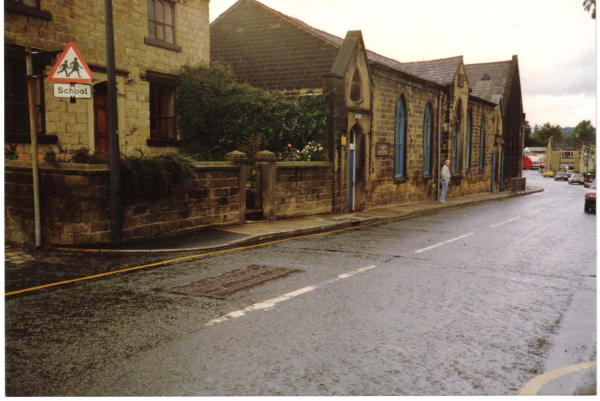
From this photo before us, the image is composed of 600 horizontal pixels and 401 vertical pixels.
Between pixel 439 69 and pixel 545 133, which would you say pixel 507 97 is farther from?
pixel 545 133

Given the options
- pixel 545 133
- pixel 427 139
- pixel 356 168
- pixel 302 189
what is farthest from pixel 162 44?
pixel 545 133

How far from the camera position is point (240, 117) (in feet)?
55.1

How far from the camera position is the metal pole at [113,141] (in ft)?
31.5

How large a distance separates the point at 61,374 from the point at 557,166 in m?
106

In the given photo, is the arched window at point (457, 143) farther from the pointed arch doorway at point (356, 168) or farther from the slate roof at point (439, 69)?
the pointed arch doorway at point (356, 168)

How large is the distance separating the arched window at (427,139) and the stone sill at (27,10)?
657 inches

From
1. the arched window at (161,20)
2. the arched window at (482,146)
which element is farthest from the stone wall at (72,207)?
the arched window at (482,146)

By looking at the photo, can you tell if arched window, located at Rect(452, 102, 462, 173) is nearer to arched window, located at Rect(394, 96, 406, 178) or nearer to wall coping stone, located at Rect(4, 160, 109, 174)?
arched window, located at Rect(394, 96, 406, 178)

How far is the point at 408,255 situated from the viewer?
9.48 meters

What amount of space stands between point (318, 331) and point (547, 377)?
6.60 ft

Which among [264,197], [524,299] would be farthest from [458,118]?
[524,299]

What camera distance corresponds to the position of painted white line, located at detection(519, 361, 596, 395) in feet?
13.0

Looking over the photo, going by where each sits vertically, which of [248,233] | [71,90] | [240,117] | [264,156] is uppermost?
[240,117]

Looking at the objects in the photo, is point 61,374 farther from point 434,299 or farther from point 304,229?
point 304,229
